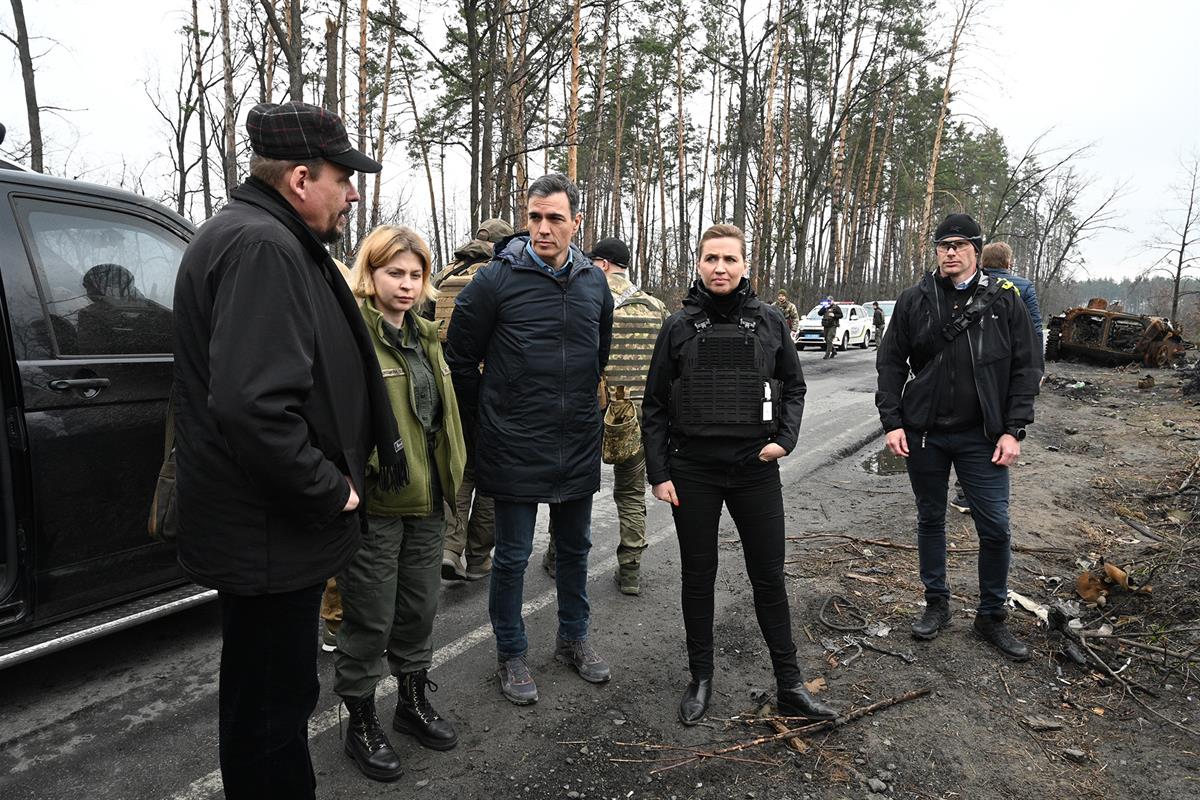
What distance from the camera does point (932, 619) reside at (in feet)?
12.6

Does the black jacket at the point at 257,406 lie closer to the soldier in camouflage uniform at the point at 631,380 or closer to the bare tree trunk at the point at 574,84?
the soldier in camouflage uniform at the point at 631,380

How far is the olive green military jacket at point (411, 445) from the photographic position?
270 cm

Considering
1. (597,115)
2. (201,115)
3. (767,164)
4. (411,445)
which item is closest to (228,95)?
(201,115)

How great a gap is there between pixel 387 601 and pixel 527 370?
1.13 metres

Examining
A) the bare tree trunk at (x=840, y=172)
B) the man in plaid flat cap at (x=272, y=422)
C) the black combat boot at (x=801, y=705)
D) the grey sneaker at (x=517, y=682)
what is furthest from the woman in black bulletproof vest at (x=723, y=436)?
the bare tree trunk at (x=840, y=172)

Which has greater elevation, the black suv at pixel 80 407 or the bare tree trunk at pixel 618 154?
the bare tree trunk at pixel 618 154

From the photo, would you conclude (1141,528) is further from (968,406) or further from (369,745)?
(369,745)

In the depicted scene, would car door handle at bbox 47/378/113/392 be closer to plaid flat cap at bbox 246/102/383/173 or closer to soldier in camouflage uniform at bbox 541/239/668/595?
plaid flat cap at bbox 246/102/383/173

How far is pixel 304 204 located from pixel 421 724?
2.04 meters

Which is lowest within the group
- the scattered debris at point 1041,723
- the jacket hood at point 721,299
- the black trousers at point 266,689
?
the scattered debris at point 1041,723

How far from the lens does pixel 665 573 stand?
4727 mm

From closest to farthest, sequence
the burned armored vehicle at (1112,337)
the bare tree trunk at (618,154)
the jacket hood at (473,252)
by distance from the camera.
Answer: the jacket hood at (473,252), the burned armored vehicle at (1112,337), the bare tree trunk at (618,154)

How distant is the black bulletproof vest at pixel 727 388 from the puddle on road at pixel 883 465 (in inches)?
200

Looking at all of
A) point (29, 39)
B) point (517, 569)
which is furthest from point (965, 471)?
point (29, 39)
